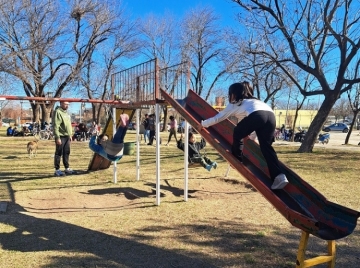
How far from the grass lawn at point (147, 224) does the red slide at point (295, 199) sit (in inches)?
22.4

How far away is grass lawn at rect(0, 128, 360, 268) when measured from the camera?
3.82m

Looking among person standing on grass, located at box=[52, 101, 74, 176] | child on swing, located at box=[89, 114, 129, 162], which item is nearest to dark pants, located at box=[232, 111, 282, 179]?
child on swing, located at box=[89, 114, 129, 162]

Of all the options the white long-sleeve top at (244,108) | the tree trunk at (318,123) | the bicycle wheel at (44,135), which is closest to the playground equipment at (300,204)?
the white long-sleeve top at (244,108)

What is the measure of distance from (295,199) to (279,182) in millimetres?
279

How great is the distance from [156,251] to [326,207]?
201 centimetres

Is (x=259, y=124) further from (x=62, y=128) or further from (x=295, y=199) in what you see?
(x=62, y=128)

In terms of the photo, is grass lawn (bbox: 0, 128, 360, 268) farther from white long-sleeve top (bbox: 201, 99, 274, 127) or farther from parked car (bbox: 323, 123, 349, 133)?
parked car (bbox: 323, 123, 349, 133)

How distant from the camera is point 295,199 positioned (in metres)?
3.99

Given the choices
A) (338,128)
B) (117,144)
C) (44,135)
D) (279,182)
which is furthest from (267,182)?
(338,128)

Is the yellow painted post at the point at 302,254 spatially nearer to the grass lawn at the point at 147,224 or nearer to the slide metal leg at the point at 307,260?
the slide metal leg at the point at 307,260

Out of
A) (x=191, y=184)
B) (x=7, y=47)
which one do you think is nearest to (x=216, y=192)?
(x=191, y=184)

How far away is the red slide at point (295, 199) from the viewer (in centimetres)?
331

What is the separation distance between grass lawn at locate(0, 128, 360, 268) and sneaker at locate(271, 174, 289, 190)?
0.78 meters

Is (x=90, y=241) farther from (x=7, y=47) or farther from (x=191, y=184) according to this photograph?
(x=7, y=47)
